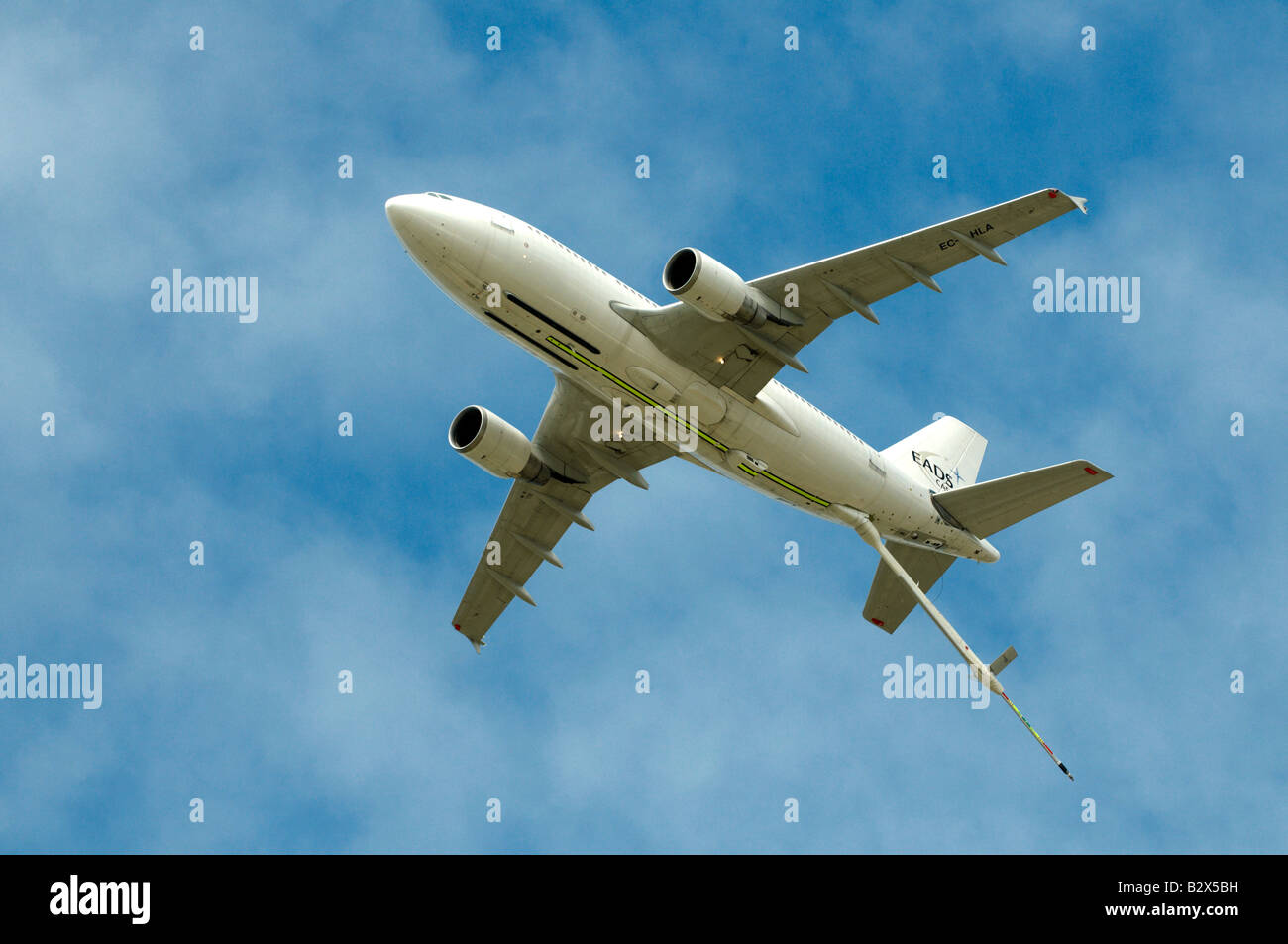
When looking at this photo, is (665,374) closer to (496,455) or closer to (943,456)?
(496,455)

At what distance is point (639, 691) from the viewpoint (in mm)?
37562

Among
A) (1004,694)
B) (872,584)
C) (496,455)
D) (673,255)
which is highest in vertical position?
(673,255)

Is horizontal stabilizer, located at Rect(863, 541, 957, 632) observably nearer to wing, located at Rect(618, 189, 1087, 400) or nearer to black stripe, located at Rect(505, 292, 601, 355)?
wing, located at Rect(618, 189, 1087, 400)

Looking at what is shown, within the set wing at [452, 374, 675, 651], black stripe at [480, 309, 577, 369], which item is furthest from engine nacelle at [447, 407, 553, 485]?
black stripe at [480, 309, 577, 369]

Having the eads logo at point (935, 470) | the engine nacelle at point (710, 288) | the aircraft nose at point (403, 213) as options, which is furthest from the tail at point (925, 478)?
the aircraft nose at point (403, 213)

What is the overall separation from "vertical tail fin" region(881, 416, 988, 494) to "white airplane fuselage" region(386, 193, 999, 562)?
7.80 feet

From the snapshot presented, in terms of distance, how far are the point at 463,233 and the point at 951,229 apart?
12457 mm

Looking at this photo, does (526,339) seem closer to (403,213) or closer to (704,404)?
(403,213)

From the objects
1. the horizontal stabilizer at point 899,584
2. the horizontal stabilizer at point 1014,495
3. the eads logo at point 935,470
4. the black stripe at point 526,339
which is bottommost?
the horizontal stabilizer at point 899,584

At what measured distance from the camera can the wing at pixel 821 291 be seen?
33188 millimetres

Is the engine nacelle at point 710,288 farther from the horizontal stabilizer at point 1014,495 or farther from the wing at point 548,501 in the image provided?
the horizontal stabilizer at point 1014,495

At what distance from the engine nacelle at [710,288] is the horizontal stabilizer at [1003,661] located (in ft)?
39.6

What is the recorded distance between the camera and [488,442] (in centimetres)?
4009

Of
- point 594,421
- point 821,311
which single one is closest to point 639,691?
point 594,421
